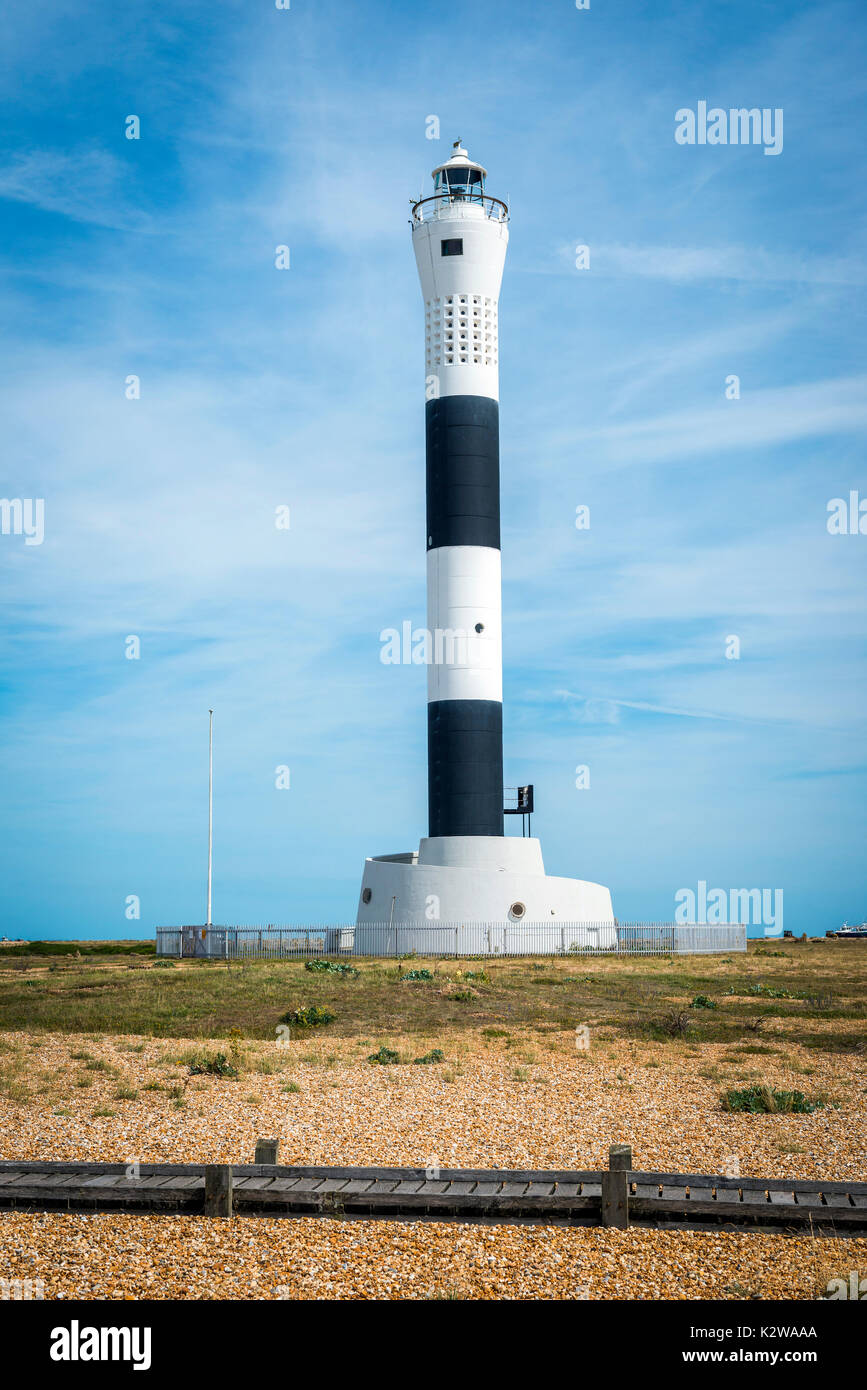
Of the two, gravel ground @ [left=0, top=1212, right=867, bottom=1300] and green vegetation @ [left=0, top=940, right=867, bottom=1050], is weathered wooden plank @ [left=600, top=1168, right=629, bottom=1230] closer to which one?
gravel ground @ [left=0, top=1212, right=867, bottom=1300]

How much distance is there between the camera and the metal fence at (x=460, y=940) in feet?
133

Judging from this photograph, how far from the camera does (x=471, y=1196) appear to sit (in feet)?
31.6

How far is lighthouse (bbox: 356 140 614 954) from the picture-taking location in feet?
135

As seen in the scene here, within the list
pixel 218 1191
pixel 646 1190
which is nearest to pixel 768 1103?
pixel 646 1190

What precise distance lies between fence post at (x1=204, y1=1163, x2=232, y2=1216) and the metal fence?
3084 centimetres

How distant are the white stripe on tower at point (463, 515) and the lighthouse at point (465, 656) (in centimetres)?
4

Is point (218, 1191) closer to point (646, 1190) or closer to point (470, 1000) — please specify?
point (646, 1190)

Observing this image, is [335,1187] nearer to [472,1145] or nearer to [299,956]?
[472,1145]

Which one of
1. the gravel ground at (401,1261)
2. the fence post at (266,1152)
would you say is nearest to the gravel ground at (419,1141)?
the gravel ground at (401,1261)

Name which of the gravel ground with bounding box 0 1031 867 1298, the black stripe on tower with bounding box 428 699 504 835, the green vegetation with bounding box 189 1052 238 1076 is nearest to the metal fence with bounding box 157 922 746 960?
the black stripe on tower with bounding box 428 699 504 835

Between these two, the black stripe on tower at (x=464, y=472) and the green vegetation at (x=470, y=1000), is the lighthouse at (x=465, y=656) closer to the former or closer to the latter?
the black stripe on tower at (x=464, y=472)

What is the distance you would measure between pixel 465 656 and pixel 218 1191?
33.2 meters

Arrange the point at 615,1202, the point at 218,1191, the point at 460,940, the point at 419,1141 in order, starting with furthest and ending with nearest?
the point at 460,940
the point at 419,1141
the point at 218,1191
the point at 615,1202
